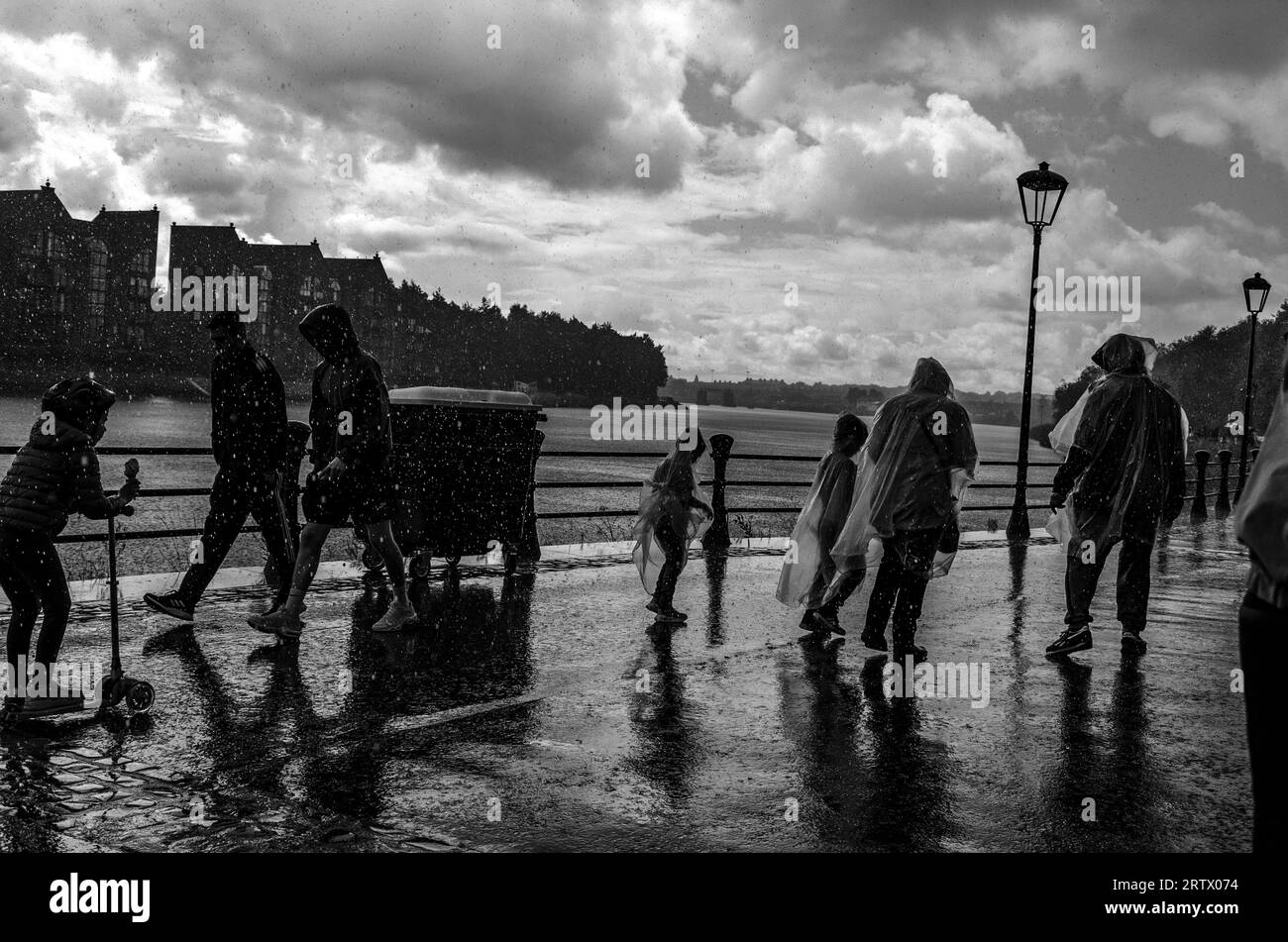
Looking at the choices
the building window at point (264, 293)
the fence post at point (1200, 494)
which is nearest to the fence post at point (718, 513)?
the fence post at point (1200, 494)

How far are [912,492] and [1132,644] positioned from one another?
1.69 meters

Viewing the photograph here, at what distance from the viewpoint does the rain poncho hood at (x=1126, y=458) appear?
6512 millimetres

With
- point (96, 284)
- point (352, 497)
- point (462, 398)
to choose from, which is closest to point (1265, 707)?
point (352, 497)

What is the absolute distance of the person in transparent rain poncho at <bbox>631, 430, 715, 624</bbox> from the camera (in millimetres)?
7410

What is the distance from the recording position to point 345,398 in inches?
252

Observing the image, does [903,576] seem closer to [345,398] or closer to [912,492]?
[912,492]

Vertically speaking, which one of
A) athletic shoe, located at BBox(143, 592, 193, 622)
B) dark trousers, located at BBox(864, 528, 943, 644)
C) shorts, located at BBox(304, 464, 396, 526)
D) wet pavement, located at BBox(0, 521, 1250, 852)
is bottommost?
wet pavement, located at BBox(0, 521, 1250, 852)

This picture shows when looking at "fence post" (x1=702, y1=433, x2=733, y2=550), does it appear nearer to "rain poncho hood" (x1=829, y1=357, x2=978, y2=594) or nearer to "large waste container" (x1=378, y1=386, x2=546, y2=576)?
"large waste container" (x1=378, y1=386, x2=546, y2=576)

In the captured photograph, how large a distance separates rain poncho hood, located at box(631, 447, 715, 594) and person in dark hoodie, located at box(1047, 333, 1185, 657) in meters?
2.35

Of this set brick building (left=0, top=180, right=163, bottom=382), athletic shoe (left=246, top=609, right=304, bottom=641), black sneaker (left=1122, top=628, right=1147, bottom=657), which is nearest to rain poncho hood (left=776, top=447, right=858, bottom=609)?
black sneaker (left=1122, top=628, right=1147, bottom=657)

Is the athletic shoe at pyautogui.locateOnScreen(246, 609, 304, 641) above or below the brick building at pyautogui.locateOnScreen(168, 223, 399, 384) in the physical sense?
below
